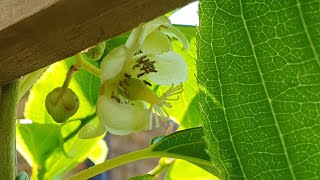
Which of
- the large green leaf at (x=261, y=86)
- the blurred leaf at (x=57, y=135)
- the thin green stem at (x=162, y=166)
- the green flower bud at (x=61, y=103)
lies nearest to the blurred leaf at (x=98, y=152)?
the blurred leaf at (x=57, y=135)

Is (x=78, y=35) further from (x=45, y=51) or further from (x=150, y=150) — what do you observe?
(x=150, y=150)

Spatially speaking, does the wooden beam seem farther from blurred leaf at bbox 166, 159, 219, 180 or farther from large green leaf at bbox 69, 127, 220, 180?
blurred leaf at bbox 166, 159, 219, 180

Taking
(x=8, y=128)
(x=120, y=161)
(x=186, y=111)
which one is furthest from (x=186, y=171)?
(x=8, y=128)

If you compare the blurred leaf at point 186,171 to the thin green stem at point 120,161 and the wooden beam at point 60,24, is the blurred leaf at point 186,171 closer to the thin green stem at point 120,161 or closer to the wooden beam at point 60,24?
the thin green stem at point 120,161

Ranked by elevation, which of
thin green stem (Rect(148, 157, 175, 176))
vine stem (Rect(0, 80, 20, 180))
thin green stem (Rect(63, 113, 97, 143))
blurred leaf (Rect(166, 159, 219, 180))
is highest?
thin green stem (Rect(63, 113, 97, 143))

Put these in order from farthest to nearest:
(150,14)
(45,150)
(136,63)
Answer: (45,150)
(136,63)
(150,14)

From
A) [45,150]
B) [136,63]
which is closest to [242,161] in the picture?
[136,63]

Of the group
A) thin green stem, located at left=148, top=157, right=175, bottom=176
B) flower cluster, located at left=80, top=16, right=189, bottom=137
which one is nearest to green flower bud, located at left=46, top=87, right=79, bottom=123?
flower cluster, located at left=80, top=16, right=189, bottom=137

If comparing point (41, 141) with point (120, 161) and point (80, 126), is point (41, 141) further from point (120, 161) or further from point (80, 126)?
point (120, 161)
